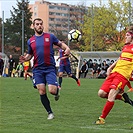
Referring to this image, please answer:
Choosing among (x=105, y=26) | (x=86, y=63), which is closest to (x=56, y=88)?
(x=86, y=63)

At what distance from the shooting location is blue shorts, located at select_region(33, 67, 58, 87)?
9672 millimetres

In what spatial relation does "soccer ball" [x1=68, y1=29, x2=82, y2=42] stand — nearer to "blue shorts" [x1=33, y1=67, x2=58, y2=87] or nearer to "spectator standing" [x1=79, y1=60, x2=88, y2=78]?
"blue shorts" [x1=33, y1=67, x2=58, y2=87]

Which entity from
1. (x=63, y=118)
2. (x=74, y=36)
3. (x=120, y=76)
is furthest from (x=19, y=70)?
(x=120, y=76)

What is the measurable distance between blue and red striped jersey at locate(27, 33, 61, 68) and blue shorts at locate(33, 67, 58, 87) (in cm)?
13

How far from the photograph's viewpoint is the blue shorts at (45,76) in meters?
9.67

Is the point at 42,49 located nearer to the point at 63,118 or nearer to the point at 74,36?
the point at 63,118

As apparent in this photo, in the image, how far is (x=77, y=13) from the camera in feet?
277

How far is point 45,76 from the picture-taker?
977cm

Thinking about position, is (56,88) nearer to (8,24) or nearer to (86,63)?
Answer: (86,63)

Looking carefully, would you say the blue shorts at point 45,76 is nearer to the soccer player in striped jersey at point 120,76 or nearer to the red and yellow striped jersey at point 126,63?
the soccer player in striped jersey at point 120,76

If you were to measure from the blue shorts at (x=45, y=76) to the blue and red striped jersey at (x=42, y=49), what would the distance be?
0.13 metres

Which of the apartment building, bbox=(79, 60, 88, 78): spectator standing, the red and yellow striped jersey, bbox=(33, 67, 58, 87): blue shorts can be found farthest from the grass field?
the apartment building

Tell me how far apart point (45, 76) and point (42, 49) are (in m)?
0.58

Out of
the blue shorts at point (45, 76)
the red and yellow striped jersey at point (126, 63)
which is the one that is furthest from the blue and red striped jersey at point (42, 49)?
the red and yellow striped jersey at point (126, 63)
